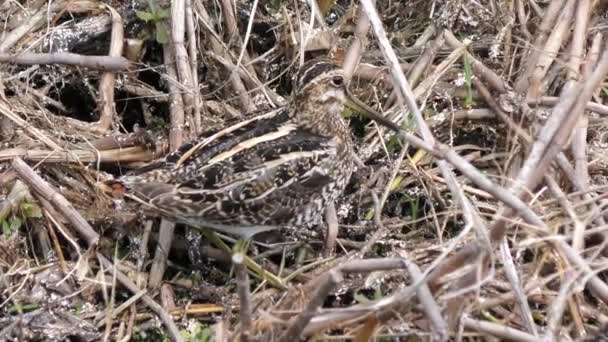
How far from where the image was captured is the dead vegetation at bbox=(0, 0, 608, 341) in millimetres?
3369

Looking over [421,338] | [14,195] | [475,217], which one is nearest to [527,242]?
[475,217]

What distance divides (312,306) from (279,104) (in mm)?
1708

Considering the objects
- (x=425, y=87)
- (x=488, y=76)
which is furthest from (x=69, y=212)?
(x=488, y=76)

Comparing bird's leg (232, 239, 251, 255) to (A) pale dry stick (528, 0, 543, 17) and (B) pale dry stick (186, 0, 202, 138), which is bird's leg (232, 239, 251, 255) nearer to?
(B) pale dry stick (186, 0, 202, 138)

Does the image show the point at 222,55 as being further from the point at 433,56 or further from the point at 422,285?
the point at 422,285

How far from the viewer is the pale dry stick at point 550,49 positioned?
4.28 metres

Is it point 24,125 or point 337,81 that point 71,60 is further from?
point 337,81

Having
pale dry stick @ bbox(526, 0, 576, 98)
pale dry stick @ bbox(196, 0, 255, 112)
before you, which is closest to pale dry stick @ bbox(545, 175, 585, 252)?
pale dry stick @ bbox(526, 0, 576, 98)

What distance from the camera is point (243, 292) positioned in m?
2.88

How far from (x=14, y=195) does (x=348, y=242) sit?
3.92 feet

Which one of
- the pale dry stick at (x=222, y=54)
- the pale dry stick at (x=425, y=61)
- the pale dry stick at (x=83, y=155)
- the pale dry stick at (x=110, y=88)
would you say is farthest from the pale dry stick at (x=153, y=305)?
the pale dry stick at (x=425, y=61)

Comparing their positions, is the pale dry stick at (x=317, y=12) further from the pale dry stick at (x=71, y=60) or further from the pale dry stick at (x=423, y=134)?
the pale dry stick at (x=71, y=60)

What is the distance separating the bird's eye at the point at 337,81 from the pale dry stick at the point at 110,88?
910 mm

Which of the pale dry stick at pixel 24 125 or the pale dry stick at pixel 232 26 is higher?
the pale dry stick at pixel 232 26
